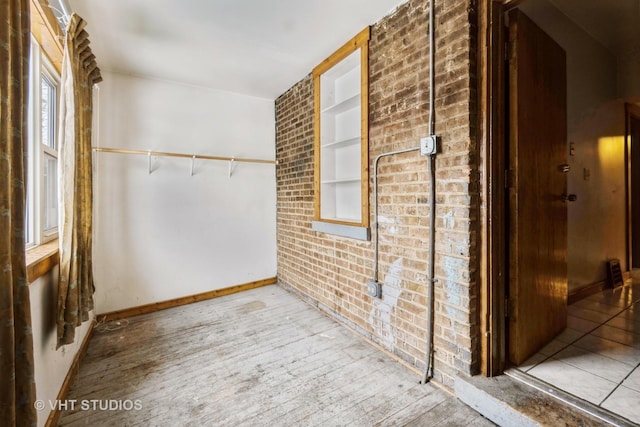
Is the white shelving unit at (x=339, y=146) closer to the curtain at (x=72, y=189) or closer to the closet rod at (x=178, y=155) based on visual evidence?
the closet rod at (x=178, y=155)

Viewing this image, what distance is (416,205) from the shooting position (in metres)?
1.97

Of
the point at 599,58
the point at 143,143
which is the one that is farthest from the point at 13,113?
the point at 599,58

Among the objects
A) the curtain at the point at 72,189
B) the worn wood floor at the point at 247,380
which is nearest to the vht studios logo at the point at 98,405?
the worn wood floor at the point at 247,380

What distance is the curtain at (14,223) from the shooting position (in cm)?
91

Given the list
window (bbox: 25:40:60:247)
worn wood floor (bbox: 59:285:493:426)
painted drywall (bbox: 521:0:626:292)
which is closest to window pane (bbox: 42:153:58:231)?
window (bbox: 25:40:60:247)

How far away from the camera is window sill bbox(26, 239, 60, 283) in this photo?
4.56 feet

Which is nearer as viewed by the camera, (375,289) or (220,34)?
(375,289)

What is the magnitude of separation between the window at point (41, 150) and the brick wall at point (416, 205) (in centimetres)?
218

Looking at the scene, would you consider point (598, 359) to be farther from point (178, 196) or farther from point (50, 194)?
point (50, 194)

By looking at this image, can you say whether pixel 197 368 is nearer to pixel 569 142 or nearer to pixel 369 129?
pixel 369 129

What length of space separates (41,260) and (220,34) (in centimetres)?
204

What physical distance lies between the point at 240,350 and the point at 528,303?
81.8 inches

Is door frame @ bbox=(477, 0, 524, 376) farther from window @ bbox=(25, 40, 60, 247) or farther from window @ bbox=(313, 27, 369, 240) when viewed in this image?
window @ bbox=(25, 40, 60, 247)

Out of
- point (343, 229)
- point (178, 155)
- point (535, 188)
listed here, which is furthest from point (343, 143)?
point (178, 155)
